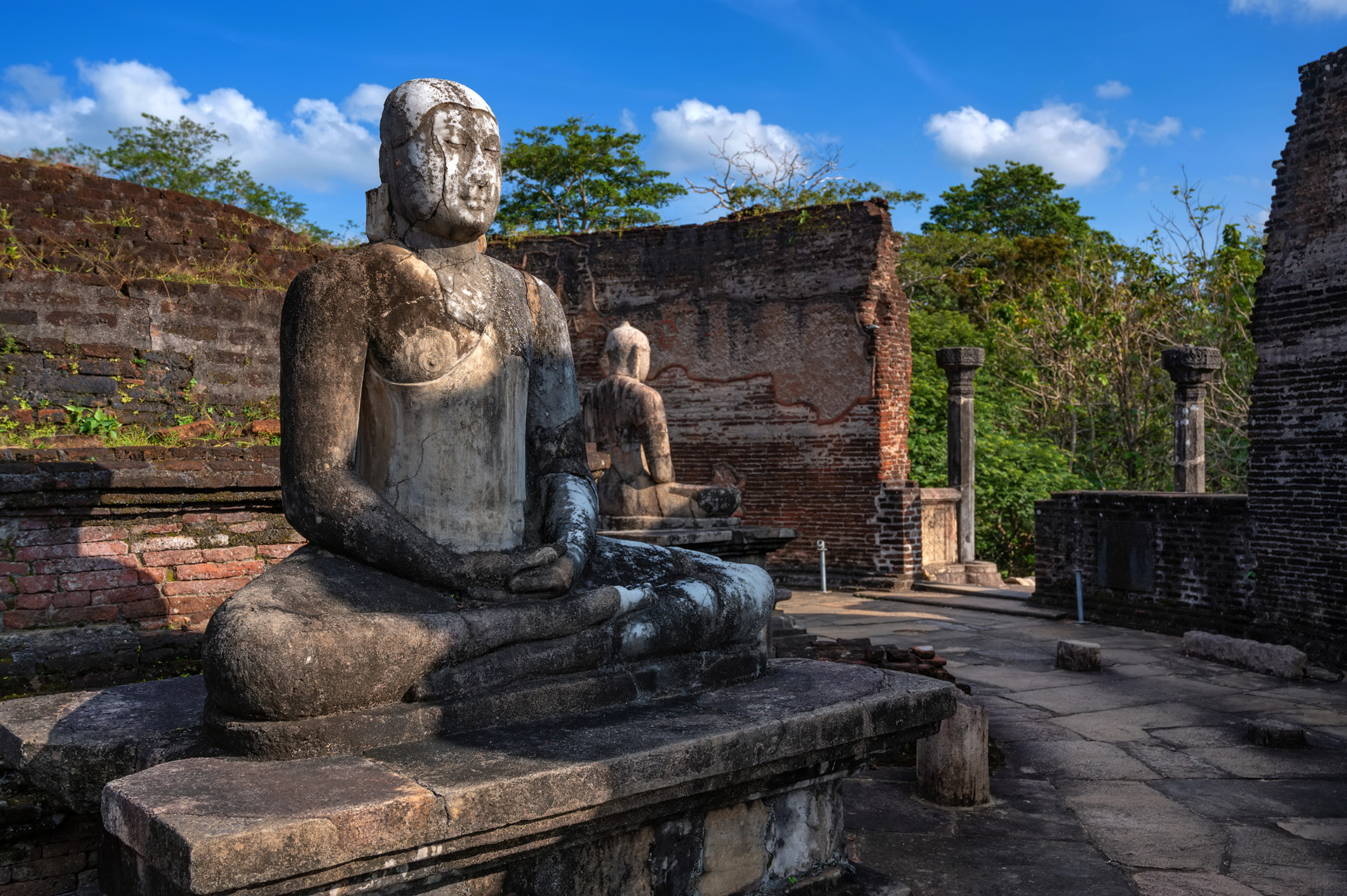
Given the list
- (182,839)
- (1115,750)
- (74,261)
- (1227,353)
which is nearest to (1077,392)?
(1227,353)

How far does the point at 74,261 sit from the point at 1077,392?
13.9 meters

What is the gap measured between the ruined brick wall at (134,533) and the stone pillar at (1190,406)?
9.11 metres

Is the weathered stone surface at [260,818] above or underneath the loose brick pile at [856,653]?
above

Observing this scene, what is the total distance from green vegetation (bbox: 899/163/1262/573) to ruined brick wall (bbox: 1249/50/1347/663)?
245 inches

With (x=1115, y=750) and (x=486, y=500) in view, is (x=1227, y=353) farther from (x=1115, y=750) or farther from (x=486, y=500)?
(x=486, y=500)

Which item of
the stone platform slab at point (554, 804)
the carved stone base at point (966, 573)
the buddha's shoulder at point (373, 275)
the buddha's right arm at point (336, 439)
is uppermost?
the buddha's shoulder at point (373, 275)

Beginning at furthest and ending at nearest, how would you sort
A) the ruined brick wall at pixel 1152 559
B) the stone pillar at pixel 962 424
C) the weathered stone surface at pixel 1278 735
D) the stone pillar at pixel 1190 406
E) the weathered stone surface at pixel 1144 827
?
1. the stone pillar at pixel 962 424
2. the stone pillar at pixel 1190 406
3. the ruined brick wall at pixel 1152 559
4. the weathered stone surface at pixel 1278 735
5. the weathered stone surface at pixel 1144 827

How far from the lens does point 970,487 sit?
12.9 meters

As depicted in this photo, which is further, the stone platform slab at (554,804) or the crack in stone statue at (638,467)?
the crack in stone statue at (638,467)

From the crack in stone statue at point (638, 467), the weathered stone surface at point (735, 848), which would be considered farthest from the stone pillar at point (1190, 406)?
the weathered stone surface at point (735, 848)

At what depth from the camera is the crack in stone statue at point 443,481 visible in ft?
7.75

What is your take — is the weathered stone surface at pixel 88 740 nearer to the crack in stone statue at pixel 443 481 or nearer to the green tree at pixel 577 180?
the crack in stone statue at pixel 443 481

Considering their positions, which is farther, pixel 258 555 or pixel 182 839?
pixel 258 555

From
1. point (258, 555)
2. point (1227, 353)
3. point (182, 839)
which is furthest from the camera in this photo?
point (1227, 353)
